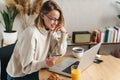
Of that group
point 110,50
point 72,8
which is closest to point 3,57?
point 72,8

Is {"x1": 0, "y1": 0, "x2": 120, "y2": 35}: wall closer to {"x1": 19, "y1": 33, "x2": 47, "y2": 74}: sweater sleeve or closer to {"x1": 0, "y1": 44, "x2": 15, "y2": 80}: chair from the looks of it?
{"x1": 0, "y1": 44, "x2": 15, "y2": 80}: chair

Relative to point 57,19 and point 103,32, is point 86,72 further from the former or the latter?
point 103,32

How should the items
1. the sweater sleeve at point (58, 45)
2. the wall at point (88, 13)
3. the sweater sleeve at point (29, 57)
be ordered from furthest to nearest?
the wall at point (88, 13)
the sweater sleeve at point (58, 45)
the sweater sleeve at point (29, 57)

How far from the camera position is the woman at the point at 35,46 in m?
1.53

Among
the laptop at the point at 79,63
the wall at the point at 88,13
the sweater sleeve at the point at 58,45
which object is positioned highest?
the wall at the point at 88,13

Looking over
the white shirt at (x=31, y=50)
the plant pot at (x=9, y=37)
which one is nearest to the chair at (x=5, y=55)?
the white shirt at (x=31, y=50)

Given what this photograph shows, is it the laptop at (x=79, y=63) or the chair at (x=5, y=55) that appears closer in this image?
the laptop at (x=79, y=63)

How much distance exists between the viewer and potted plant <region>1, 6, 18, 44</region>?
3.04 meters

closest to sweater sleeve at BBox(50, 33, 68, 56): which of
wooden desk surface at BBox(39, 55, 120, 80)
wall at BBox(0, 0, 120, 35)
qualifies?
wooden desk surface at BBox(39, 55, 120, 80)

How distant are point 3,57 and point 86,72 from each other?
2.41 ft

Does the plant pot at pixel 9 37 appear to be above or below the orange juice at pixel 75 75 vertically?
above

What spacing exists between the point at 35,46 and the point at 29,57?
130mm

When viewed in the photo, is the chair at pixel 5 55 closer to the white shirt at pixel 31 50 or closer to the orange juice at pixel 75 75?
the white shirt at pixel 31 50

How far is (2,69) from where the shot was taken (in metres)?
1.82
